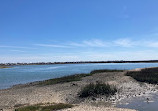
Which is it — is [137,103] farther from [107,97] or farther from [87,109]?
[87,109]

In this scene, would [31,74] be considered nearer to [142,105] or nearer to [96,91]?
[96,91]

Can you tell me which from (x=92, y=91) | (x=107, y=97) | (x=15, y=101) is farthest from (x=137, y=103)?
(x=15, y=101)

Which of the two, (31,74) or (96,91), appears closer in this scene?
(96,91)

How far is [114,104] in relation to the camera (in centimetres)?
1285

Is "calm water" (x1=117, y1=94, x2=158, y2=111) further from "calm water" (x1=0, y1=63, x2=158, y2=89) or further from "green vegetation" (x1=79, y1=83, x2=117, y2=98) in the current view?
"calm water" (x1=0, y1=63, x2=158, y2=89)

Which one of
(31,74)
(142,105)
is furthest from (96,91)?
(31,74)

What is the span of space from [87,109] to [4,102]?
25.6 feet

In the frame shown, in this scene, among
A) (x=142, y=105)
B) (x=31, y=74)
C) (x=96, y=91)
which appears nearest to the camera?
(x=142, y=105)

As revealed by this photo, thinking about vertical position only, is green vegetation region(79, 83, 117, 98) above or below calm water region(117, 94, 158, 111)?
above

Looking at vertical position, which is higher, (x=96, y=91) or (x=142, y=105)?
(x=96, y=91)

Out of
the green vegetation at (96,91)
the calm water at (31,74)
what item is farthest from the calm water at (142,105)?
the calm water at (31,74)

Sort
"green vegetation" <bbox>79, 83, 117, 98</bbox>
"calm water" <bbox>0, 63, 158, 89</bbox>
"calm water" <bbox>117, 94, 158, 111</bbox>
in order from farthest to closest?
"calm water" <bbox>0, 63, 158, 89</bbox>
"green vegetation" <bbox>79, 83, 117, 98</bbox>
"calm water" <bbox>117, 94, 158, 111</bbox>

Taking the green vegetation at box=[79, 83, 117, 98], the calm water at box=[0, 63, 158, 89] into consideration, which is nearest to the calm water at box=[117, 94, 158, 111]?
the green vegetation at box=[79, 83, 117, 98]

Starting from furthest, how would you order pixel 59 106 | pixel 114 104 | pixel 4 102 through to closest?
pixel 4 102 < pixel 114 104 < pixel 59 106
